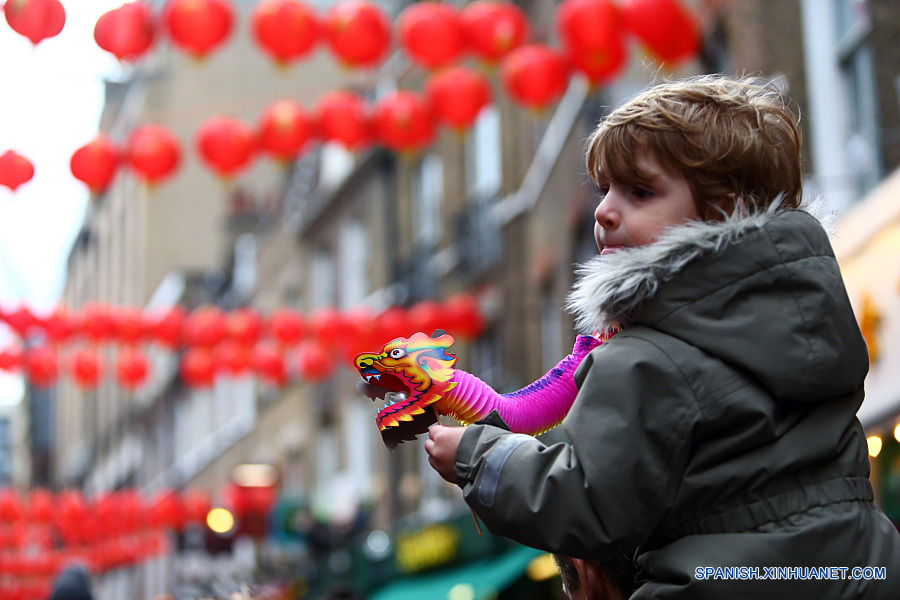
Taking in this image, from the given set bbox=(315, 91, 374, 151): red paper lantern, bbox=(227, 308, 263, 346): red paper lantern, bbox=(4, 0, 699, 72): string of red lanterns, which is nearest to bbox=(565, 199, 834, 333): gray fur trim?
bbox=(4, 0, 699, 72): string of red lanterns

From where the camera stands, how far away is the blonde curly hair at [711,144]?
83.7 inches

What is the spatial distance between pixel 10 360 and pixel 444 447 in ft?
64.0

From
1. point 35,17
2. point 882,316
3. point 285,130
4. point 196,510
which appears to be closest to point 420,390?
point 882,316

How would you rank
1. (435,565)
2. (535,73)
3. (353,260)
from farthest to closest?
(353,260)
(435,565)
(535,73)

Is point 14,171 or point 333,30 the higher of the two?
point 333,30

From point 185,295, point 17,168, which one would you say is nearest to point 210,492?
point 185,295

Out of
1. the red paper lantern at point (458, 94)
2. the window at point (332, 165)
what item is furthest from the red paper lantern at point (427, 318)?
the window at point (332, 165)

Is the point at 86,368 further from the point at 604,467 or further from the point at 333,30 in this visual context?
the point at 604,467

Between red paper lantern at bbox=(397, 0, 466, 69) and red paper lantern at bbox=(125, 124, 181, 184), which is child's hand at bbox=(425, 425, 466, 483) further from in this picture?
red paper lantern at bbox=(125, 124, 181, 184)

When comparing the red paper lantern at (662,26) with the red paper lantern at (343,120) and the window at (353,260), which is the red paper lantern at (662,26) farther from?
the window at (353,260)

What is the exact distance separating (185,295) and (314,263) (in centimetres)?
1551

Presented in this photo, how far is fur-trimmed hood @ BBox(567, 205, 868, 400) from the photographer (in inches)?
Answer: 79.0

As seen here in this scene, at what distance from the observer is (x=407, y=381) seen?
7.06 feet

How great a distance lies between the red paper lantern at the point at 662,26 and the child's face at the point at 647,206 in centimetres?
814
